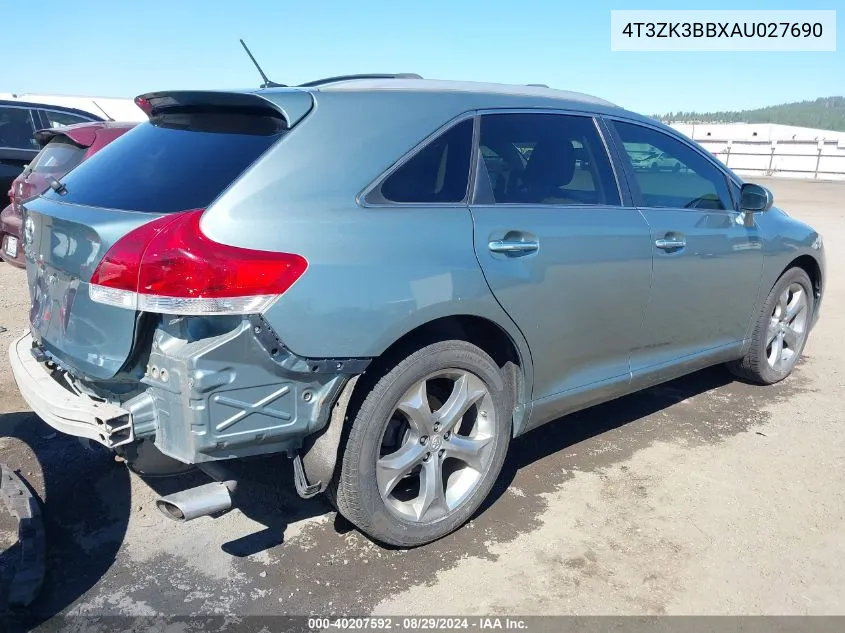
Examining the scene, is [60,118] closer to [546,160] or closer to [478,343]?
[546,160]

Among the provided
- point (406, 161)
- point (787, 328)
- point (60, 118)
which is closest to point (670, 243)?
point (406, 161)

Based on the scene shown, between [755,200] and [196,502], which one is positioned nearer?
[196,502]

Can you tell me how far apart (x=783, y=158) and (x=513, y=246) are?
33.7m

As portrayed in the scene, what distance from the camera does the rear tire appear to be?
4.60m

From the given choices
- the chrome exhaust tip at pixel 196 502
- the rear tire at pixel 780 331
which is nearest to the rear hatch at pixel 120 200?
the chrome exhaust tip at pixel 196 502

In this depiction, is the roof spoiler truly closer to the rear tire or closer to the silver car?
the silver car

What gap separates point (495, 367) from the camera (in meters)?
3.01

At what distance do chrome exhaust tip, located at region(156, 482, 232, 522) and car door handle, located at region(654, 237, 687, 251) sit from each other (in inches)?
93.3

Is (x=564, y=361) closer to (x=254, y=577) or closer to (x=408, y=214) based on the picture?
(x=408, y=214)

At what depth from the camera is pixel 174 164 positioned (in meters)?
2.71

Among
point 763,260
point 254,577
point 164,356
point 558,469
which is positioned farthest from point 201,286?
point 763,260

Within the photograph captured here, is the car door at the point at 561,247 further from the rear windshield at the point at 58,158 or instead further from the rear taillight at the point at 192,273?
the rear windshield at the point at 58,158

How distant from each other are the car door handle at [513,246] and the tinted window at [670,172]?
968mm

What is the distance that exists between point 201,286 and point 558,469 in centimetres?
217
